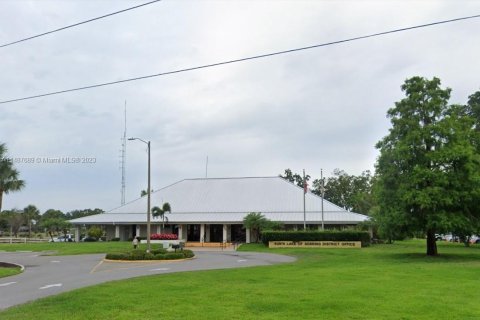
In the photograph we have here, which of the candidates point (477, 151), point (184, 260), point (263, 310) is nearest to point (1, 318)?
point (263, 310)

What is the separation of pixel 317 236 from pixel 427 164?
1647cm

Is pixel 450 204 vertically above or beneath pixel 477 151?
beneath

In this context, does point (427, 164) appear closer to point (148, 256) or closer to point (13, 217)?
point (148, 256)

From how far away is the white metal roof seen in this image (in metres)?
54.4

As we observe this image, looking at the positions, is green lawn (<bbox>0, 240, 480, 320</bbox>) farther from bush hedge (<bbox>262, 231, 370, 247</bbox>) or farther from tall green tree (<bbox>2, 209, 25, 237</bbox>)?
tall green tree (<bbox>2, 209, 25, 237</bbox>)

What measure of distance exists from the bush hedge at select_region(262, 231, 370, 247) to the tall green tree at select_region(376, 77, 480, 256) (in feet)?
42.3

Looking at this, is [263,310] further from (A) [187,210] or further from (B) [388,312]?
(A) [187,210]

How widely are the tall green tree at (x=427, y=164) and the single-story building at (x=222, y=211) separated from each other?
2018cm

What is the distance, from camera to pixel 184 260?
2947 cm

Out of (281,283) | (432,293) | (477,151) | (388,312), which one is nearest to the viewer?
(388,312)

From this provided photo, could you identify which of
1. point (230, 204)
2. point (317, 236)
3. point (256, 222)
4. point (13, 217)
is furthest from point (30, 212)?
point (317, 236)

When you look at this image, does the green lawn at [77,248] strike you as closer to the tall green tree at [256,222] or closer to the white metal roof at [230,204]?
the white metal roof at [230,204]

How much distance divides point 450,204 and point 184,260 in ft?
53.1

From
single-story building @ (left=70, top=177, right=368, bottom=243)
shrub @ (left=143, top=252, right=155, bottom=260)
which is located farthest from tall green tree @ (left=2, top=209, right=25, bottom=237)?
shrub @ (left=143, top=252, right=155, bottom=260)
